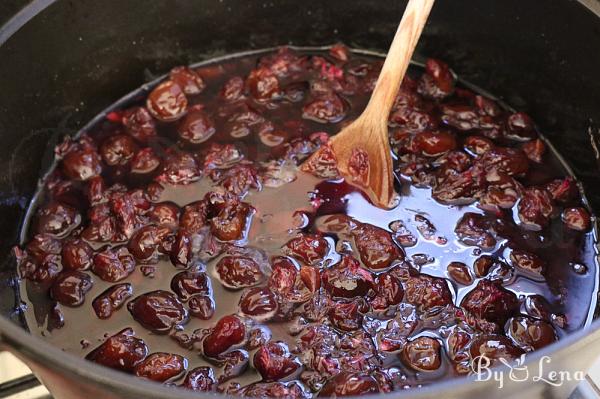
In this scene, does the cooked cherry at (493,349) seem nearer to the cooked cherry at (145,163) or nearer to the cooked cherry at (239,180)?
the cooked cherry at (239,180)

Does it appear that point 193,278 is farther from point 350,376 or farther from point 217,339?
point 350,376

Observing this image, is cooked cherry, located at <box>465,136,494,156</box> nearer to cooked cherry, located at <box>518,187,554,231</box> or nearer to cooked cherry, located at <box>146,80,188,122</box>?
cooked cherry, located at <box>518,187,554,231</box>

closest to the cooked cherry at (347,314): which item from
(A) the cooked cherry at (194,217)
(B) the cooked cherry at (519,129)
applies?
(A) the cooked cherry at (194,217)

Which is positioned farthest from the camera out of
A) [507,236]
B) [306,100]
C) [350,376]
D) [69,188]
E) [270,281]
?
[306,100]

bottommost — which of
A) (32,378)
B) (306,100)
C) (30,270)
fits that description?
(32,378)

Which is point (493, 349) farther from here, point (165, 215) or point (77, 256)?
point (77, 256)

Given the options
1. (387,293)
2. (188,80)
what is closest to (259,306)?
(387,293)

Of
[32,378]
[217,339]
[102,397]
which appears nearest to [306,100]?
[217,339]

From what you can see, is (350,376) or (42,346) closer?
(42,346)
